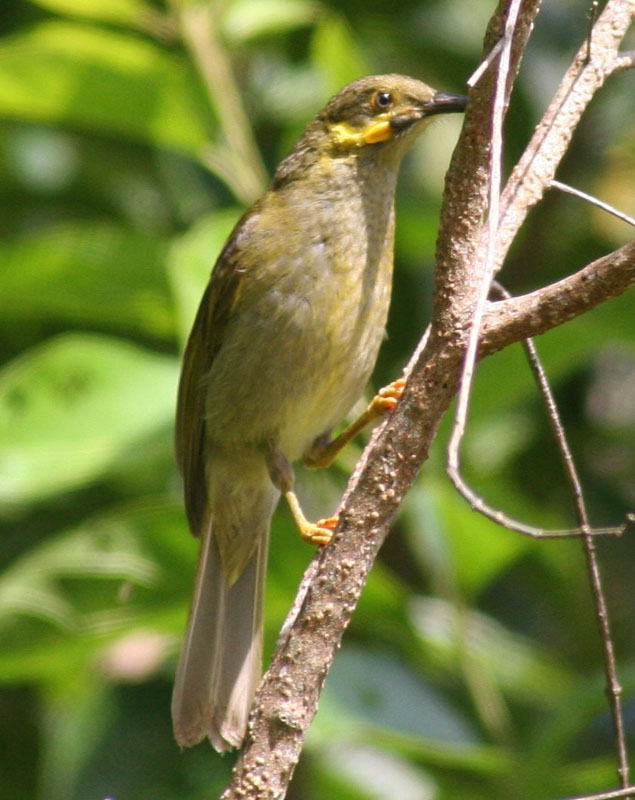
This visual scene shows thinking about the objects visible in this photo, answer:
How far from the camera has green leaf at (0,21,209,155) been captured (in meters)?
4.43

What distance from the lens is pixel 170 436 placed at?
4109 millimetres

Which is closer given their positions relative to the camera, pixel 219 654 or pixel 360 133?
pixel 219 654

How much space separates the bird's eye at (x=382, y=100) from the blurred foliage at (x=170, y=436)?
1.68 feet

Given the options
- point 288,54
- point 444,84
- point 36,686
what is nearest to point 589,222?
point 444,84

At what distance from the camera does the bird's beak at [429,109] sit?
388 cm

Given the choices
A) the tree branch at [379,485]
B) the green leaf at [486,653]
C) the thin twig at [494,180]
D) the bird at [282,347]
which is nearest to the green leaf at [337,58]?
the bird at [282,347]

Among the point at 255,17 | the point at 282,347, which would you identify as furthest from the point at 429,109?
the point at 255,17

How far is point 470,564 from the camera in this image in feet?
14.0

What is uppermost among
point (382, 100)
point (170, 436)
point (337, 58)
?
point (337, 58)

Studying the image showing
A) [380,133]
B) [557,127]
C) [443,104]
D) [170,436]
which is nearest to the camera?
[557,127]

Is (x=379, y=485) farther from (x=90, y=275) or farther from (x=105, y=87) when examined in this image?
(x=105, y=87)

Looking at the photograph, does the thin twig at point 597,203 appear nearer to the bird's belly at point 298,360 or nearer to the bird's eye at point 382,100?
the bird's belly at point 298,360

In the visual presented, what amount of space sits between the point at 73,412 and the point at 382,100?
4.27ft

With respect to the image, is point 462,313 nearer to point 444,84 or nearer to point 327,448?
point 327,448
